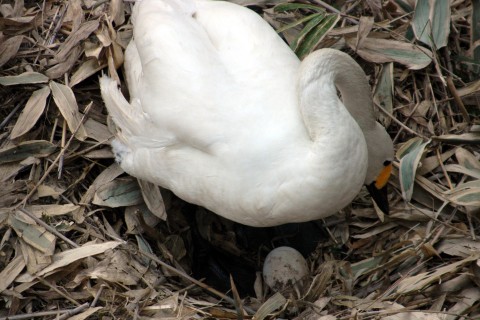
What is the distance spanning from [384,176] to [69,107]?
1422 millimetres

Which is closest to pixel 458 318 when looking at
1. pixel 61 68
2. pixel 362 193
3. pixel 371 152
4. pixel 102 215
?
pixel 371 152

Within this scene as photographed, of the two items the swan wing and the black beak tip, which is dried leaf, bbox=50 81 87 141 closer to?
the swan wing

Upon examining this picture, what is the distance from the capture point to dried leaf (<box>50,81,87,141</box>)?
146 inches

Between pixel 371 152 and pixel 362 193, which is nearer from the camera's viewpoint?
pixel 371 152

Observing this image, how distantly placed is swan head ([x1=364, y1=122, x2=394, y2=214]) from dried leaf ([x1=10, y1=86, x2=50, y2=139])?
1460mm

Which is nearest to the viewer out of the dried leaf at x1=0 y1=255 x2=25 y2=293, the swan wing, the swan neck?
the swan neck

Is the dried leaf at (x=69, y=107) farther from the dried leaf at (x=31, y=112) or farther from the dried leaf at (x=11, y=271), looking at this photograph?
the dried leaf at (x=11, y=271)

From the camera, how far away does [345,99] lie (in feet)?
10.6

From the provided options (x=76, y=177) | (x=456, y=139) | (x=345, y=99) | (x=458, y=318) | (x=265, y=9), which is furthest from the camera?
(x=265, y=9)

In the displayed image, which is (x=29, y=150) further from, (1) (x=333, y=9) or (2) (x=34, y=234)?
(1) (x=333, y=9)

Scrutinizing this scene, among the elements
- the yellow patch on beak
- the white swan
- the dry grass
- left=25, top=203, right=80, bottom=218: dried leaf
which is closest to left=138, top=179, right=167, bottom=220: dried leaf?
the dry grass

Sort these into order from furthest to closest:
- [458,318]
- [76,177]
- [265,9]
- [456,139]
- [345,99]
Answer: [265,9], [76,177], [456,139], [345,99], [458,318]

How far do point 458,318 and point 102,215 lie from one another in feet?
5.16

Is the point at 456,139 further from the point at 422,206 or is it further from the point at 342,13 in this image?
the point at 342,13
